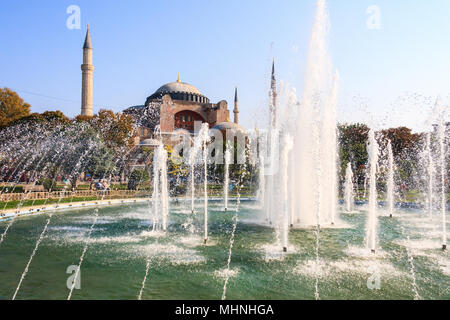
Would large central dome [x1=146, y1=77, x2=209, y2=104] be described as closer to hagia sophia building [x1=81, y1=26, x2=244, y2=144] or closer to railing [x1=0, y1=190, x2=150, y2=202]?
hagia sophia building [x1=81, y1=26, x2=244, y2=144]

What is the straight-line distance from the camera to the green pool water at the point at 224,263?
19.5ft

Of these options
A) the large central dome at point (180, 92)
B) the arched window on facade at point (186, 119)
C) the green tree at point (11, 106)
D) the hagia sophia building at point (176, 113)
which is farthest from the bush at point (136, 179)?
the large central dome at point (180, 92)

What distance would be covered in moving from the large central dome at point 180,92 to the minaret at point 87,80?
1526cm

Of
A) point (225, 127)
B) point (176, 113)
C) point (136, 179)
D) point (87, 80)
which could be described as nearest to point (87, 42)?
point (87, 80)

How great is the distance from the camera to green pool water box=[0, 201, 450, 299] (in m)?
5.95

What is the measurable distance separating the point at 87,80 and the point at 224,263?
52.6 metres

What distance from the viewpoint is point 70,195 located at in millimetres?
20516

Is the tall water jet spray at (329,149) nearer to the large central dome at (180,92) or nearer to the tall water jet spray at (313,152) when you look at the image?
the tall water jet spray at (313,152)

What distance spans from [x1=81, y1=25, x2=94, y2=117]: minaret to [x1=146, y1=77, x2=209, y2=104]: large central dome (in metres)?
15.3

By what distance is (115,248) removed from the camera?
8938 mm

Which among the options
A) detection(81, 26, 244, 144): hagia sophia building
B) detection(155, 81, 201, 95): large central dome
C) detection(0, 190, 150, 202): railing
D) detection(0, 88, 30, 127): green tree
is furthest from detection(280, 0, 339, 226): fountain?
detection(155, 81, 201, 95): large central dome

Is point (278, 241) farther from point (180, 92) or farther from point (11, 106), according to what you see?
point (180, 92)

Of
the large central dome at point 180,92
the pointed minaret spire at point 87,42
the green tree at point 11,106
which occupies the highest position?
the pointed minaret spire at point 87,42
